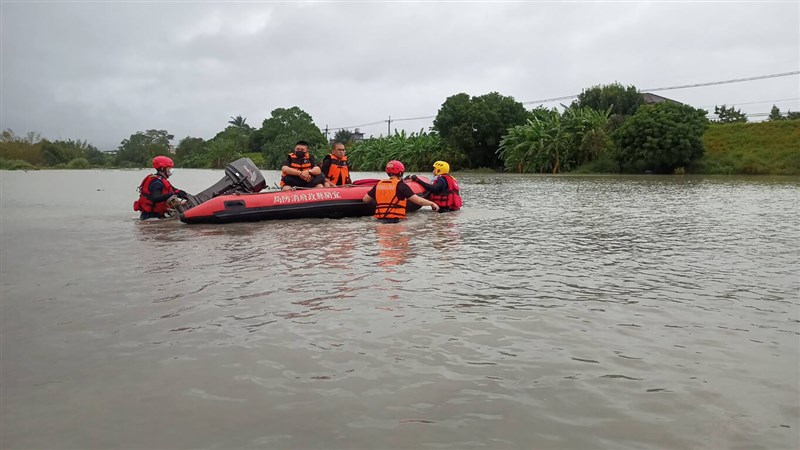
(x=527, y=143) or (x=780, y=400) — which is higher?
(x=527, y=143)

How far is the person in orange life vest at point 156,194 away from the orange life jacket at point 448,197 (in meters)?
4.98

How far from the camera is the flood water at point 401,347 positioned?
253 centimetres

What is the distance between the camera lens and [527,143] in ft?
137

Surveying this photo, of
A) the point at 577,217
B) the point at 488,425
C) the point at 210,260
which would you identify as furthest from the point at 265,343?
the point at 577,217

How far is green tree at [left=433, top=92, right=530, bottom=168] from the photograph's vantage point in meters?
48.3

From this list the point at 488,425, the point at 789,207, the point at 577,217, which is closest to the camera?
the point at 488,425

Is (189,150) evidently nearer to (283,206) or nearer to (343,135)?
(343,135)

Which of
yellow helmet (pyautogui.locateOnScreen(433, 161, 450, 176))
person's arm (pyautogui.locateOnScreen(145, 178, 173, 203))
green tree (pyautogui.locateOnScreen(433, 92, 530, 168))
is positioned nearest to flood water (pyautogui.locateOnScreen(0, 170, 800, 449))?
person's arm (pyautogui.locateOnScreen(145, 178, 173, 203))

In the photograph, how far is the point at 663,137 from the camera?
3416 cm

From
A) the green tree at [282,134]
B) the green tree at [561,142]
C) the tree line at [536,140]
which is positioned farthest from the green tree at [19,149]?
the green tree at [561,142]

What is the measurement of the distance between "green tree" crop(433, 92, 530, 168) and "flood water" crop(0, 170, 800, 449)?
1643 inches

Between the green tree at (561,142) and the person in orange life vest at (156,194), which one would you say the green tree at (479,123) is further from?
the person in orange life vest at (156,194)

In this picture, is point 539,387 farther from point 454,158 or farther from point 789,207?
point 454,158

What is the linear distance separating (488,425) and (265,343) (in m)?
1.59
